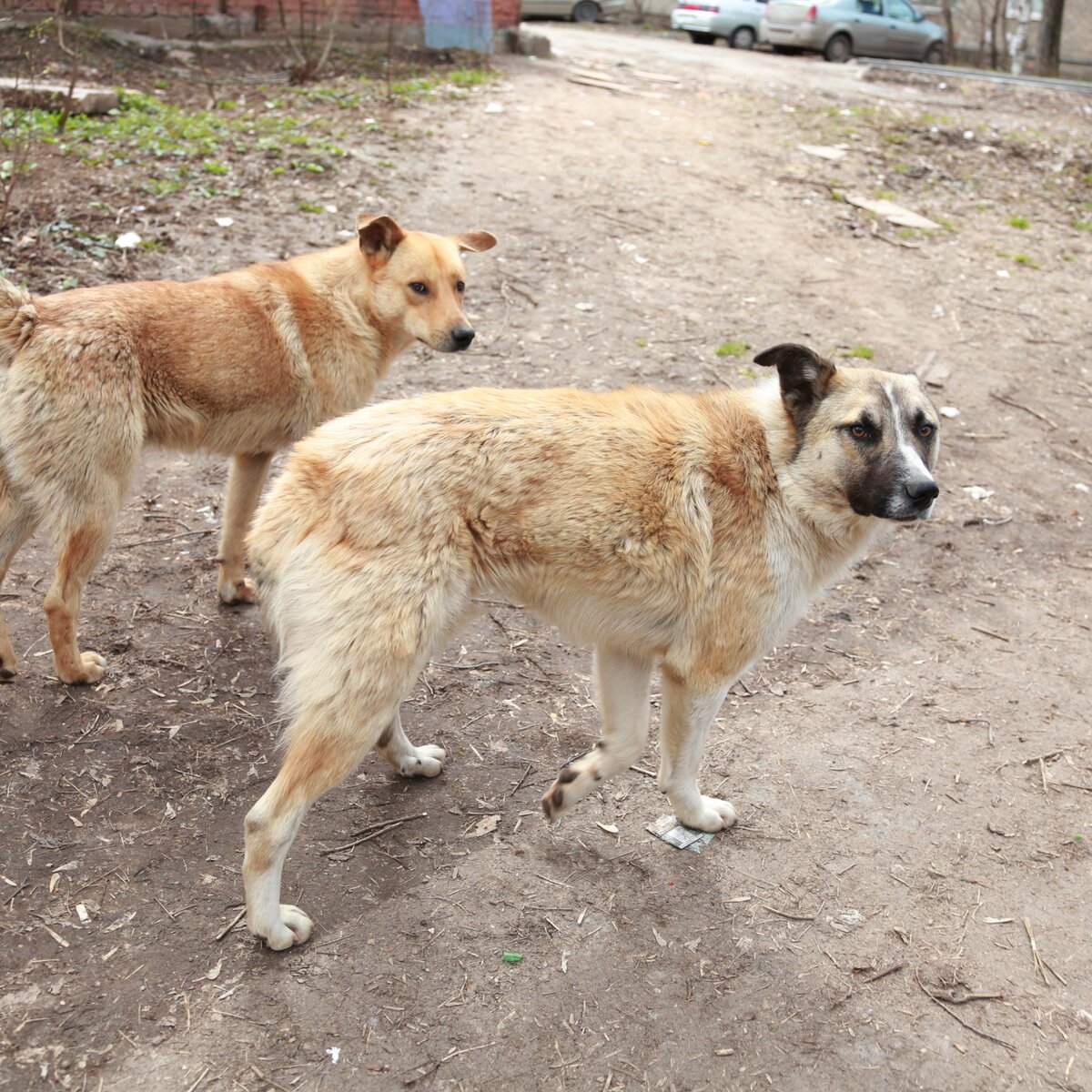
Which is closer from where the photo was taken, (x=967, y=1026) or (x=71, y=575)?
(x=967, y=1026)

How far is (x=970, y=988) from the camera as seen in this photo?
11.3ft

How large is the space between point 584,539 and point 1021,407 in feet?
18.2

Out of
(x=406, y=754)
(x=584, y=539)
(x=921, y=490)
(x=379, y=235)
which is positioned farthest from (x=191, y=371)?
(x=921, y=490)

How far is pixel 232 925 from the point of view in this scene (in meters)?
3.40

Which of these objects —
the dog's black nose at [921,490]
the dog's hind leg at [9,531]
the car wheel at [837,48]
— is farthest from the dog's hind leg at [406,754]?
the car wheel at [837,48]

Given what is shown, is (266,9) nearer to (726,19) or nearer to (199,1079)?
(726,19)

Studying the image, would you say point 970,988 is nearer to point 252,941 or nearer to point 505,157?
point 252,941

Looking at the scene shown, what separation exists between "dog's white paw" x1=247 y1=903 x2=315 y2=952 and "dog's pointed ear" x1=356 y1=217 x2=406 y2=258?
3.31 meters

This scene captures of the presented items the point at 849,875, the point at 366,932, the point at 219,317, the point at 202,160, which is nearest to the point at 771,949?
the point at 849,875

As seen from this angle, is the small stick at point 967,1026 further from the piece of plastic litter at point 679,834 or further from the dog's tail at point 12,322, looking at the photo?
the dog's tail at point 12,322

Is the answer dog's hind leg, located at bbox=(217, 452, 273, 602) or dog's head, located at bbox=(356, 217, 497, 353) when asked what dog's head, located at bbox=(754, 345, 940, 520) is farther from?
dog's hind leg, located at bbox=(217, 452, 273, 602)

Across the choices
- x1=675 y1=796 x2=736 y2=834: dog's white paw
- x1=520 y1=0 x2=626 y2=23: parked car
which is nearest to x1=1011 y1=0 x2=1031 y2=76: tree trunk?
x1=520 y1=0 x2=626 y2=23: parked car

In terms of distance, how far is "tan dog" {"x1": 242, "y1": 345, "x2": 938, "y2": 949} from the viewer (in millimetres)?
3197

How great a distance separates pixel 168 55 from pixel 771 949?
42.8 feet
